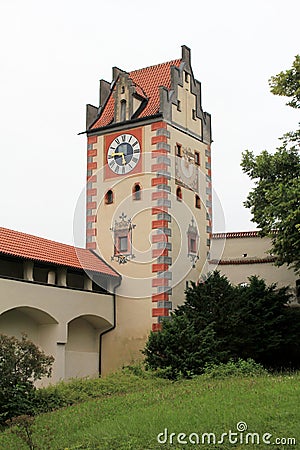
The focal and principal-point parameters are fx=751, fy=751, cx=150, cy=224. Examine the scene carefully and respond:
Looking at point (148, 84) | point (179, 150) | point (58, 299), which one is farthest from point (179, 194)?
point (58, 299)

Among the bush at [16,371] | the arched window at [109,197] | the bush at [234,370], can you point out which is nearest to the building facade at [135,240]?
the arched window at [109,197]

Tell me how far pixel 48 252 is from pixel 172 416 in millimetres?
12480

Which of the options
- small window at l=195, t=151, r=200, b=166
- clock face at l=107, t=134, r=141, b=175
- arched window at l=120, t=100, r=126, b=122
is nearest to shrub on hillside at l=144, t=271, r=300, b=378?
clock face at l=107, t=134, r=141, b=175

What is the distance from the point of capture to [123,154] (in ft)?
99.7

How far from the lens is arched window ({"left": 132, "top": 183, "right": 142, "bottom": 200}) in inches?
1169

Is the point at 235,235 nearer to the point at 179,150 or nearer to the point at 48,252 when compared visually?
the point at 179,150

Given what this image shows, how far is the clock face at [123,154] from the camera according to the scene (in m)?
30.1

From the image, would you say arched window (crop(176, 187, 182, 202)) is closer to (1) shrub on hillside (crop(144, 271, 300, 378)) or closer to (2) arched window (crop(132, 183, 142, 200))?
(2) arched window (crop(132, 183, 142, 200))

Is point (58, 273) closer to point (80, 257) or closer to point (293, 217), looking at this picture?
point (80, 257)

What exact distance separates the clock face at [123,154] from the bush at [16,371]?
12425mm

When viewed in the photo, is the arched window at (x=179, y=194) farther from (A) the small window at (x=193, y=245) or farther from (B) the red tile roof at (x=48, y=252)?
(B) the red tile roof at (x=48, y=252)

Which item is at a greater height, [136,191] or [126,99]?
[126,99]

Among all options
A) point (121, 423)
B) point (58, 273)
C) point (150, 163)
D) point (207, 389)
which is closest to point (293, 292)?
point (150, 163)

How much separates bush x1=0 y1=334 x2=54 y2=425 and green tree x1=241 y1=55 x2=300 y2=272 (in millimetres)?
8602
